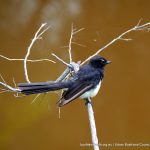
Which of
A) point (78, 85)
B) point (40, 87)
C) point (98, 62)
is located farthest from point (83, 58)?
point (40, 87)

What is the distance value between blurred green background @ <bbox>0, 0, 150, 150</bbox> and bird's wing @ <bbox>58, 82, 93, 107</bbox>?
134 cm

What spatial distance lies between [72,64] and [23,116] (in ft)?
5.62

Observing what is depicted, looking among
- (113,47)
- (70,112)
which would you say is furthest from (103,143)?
(113,47)

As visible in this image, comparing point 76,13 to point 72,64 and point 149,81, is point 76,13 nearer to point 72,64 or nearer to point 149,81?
point 149,81

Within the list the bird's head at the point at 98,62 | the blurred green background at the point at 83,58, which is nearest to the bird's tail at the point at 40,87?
the bird's head at the point at 98,62

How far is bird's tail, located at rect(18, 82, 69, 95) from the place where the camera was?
355cm

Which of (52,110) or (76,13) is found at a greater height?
(76,13)

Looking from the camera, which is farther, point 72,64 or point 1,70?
point 1,70

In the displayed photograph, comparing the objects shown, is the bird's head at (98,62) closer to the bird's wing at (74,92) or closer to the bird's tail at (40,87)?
the bird's wing at (74,92)

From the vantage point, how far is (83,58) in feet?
17.6

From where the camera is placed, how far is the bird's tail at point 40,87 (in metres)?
3.55

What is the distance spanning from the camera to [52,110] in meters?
5.39

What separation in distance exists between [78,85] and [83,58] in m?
1.43

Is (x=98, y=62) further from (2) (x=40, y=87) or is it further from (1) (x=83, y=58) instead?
(1) (x=83, y=58)
